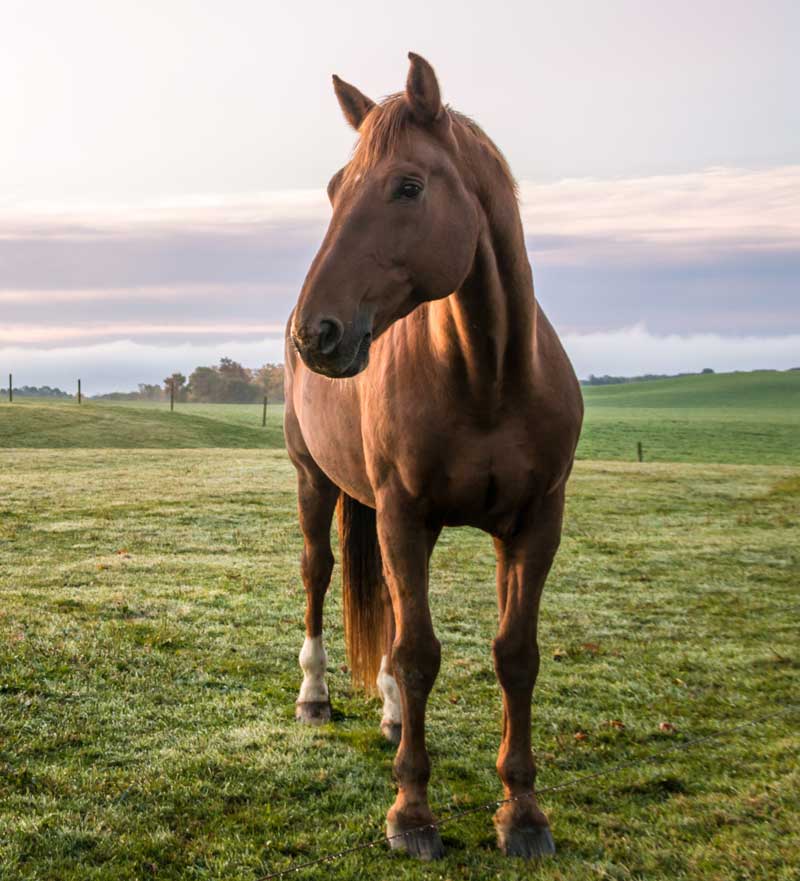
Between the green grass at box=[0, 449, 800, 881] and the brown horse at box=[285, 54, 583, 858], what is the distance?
55 centimetres

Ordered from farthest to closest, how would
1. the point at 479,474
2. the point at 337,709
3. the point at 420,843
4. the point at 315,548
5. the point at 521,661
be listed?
the point at 315,548
the point at 337,709
the point at 521,661
the point at 420,843
the point at 479,474

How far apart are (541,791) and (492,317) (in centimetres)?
217

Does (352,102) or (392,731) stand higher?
(352,102)

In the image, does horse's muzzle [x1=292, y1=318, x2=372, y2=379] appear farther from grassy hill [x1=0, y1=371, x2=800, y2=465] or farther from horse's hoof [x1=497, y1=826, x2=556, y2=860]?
grassy hill [x1=0, y1=371, x2=800, y2=465]

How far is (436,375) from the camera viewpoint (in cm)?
362

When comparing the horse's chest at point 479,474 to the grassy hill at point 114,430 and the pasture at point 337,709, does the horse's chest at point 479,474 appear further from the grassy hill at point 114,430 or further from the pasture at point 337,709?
the grassy hill at point 114,430

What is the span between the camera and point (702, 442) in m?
43.4

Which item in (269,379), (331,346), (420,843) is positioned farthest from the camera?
(269,379)

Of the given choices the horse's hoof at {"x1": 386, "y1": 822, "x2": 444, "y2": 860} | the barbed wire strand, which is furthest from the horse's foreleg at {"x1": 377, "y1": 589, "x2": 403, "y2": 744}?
the horse's hoof at {"x1": 386, "y1": 822, "x2": 444, "y2": 860}

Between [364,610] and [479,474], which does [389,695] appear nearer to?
[364,610]

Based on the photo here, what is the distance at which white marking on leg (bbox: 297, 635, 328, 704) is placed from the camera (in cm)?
555

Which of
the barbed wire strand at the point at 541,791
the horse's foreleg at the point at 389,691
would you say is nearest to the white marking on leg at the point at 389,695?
the horse's foreleg at the point at 389,691

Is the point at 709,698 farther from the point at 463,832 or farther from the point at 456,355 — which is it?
the point at 456,355

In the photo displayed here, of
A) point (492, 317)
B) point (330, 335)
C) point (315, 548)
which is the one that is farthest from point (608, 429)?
point (330, 335)
